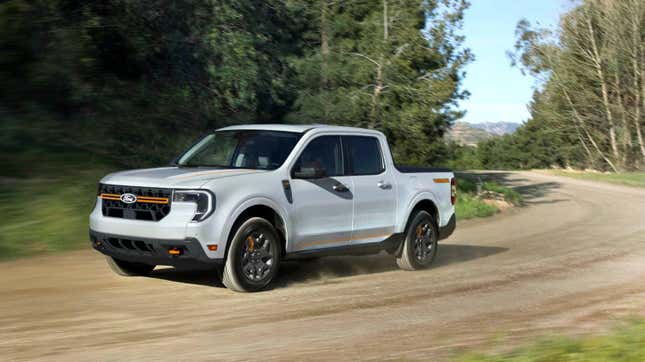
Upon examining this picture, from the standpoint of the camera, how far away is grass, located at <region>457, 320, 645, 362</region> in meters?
6.05

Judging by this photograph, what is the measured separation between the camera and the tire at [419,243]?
473 inches

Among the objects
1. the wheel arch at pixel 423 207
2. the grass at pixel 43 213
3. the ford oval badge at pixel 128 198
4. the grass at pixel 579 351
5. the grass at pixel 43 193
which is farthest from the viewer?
the grass at pixel 43 193

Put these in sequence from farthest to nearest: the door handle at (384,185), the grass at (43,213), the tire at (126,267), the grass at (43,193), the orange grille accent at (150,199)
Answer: the grass at (43,193) → the grass at (43,213) → the door handle at (384,185) → the tire at (126,267) → the orange grille accent at (150,199)

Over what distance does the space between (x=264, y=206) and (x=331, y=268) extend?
2705 mm

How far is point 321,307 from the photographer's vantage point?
29.0 feet

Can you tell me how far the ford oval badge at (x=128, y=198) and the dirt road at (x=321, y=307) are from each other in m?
0.95

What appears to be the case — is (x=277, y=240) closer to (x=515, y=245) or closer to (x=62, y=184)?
(x=62, y=184)

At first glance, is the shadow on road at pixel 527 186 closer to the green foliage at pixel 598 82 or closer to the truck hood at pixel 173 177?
the green foliage at pixel 598 82

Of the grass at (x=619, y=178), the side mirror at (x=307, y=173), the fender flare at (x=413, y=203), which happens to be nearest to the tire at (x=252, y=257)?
the side mirror at (x=307, y=173)

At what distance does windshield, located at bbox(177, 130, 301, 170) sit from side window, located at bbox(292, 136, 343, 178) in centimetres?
21

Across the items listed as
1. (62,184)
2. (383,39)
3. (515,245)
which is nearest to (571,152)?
(383,39)

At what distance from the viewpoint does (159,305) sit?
8500 millimetres

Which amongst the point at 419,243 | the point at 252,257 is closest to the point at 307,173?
the point at 252,257

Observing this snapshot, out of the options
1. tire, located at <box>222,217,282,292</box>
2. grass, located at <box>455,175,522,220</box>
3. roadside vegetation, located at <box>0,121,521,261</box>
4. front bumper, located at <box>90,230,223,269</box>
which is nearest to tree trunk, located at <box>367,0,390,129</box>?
grass, located at <box>455,175,522,220</box>
